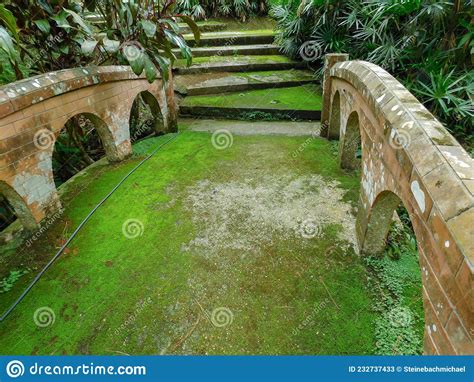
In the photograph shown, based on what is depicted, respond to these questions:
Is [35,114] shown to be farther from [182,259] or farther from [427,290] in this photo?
[427,290]

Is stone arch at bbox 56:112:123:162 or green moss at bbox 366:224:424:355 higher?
stone arch at bbox 56:112:123:162

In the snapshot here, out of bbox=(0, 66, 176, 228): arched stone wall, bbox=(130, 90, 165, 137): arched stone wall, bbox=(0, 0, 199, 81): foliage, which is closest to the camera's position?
bbox=(0, 66, 176, 228): arched stone wall

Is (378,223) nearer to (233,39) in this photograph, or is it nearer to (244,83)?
(244,83)

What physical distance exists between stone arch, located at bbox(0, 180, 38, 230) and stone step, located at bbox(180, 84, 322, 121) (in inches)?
140

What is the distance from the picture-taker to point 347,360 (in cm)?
141

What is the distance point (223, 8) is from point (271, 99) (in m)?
5.77

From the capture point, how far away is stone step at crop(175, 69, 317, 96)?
5.91 m

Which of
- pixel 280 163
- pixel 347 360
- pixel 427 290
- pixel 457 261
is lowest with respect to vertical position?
pixel 280 163

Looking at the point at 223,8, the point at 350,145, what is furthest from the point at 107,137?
the point at 223,8

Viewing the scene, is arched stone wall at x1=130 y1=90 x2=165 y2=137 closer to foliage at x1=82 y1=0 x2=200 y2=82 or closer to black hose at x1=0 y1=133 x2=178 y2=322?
foliage at x1=82 y1=0 x2=200 y2=82

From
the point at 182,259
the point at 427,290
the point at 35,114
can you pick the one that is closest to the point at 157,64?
the point at 35,114

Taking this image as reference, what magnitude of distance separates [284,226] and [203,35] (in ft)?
24.4

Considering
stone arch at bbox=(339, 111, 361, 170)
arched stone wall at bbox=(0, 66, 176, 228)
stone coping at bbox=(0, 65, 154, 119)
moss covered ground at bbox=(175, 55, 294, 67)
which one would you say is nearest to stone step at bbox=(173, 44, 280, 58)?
moss covered ground at bbox=(175, 55, 294, 67)

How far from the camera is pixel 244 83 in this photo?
19.6ft
